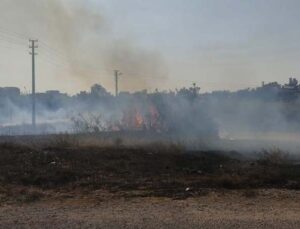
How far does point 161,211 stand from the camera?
9.78m

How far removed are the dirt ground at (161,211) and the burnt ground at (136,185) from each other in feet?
0.06

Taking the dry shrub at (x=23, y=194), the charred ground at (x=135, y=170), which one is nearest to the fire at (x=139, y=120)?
the charred ground at (x=135, y=170)

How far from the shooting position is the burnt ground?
30.5 ft

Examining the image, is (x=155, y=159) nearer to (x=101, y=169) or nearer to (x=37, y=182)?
(x=101, y=169)

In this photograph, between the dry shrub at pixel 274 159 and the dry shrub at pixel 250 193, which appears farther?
the dry shrub at pixel 274 159

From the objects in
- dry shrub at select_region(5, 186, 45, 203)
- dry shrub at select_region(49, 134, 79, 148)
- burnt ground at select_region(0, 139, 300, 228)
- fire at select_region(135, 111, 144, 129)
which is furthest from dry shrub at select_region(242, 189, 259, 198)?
fire at select_region(135, 111, 144, 129)

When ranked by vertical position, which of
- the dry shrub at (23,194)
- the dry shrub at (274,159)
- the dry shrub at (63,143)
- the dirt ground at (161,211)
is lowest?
the dirt ground at (161,211)

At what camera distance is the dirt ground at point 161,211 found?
865 cm

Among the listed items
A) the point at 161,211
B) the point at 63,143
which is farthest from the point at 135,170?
the point at 161,211

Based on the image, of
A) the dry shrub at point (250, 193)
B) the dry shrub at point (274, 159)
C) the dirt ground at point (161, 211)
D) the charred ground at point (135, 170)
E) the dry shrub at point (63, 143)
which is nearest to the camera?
the dirt ground at point (161, 211)

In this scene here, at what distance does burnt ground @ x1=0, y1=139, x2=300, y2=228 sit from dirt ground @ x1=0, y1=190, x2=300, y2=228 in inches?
0.7

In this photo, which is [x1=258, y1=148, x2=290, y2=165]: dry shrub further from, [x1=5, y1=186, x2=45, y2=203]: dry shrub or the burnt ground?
[x1=5, y1=186, x2=45, y2=203]: dry shrub

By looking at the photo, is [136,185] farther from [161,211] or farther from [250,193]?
[161,211]

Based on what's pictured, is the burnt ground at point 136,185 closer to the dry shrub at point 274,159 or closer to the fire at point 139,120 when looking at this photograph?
the dry shrub at point 274,159
